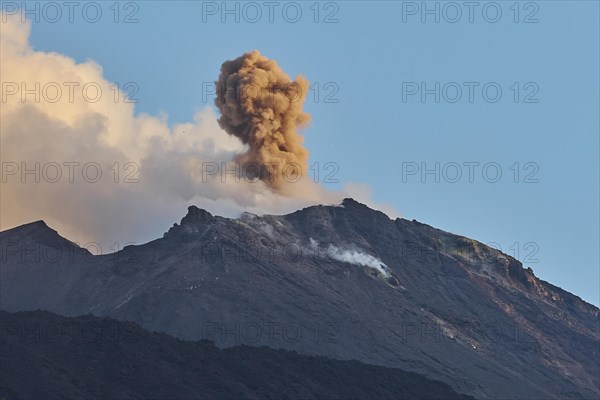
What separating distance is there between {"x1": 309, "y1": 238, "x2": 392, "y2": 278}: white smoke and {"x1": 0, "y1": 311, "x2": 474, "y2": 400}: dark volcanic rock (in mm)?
30995

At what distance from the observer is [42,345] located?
11594 cm

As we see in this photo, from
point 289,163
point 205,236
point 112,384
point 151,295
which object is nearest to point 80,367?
point 112,384

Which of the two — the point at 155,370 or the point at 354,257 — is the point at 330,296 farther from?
the point at 155,370

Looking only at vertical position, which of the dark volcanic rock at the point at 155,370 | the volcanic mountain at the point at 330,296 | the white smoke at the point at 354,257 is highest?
the white smoke at the point at 354,257

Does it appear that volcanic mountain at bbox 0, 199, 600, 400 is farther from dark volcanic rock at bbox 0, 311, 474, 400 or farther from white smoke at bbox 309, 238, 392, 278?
dark volcanic rock at bbox 0, 311, 474, 400

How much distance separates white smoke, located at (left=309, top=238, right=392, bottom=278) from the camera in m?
161

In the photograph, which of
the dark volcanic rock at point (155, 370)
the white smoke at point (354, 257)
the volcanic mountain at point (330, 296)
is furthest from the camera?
the white smoke at point (354, 257)

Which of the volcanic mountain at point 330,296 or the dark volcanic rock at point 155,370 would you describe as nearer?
the dark volcanic rock at point 155,370

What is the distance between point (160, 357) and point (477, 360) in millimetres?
39045

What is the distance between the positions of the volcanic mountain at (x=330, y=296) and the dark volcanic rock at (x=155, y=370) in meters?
6.81

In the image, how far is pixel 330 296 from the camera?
148 metres

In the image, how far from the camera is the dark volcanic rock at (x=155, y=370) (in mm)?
108812

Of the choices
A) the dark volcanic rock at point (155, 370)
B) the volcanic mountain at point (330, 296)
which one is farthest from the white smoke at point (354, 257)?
the dark volcanic rock at point (155, 370)

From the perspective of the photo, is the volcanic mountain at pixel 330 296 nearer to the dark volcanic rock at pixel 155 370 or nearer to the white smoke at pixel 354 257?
the white smoke at pixel 354 257
